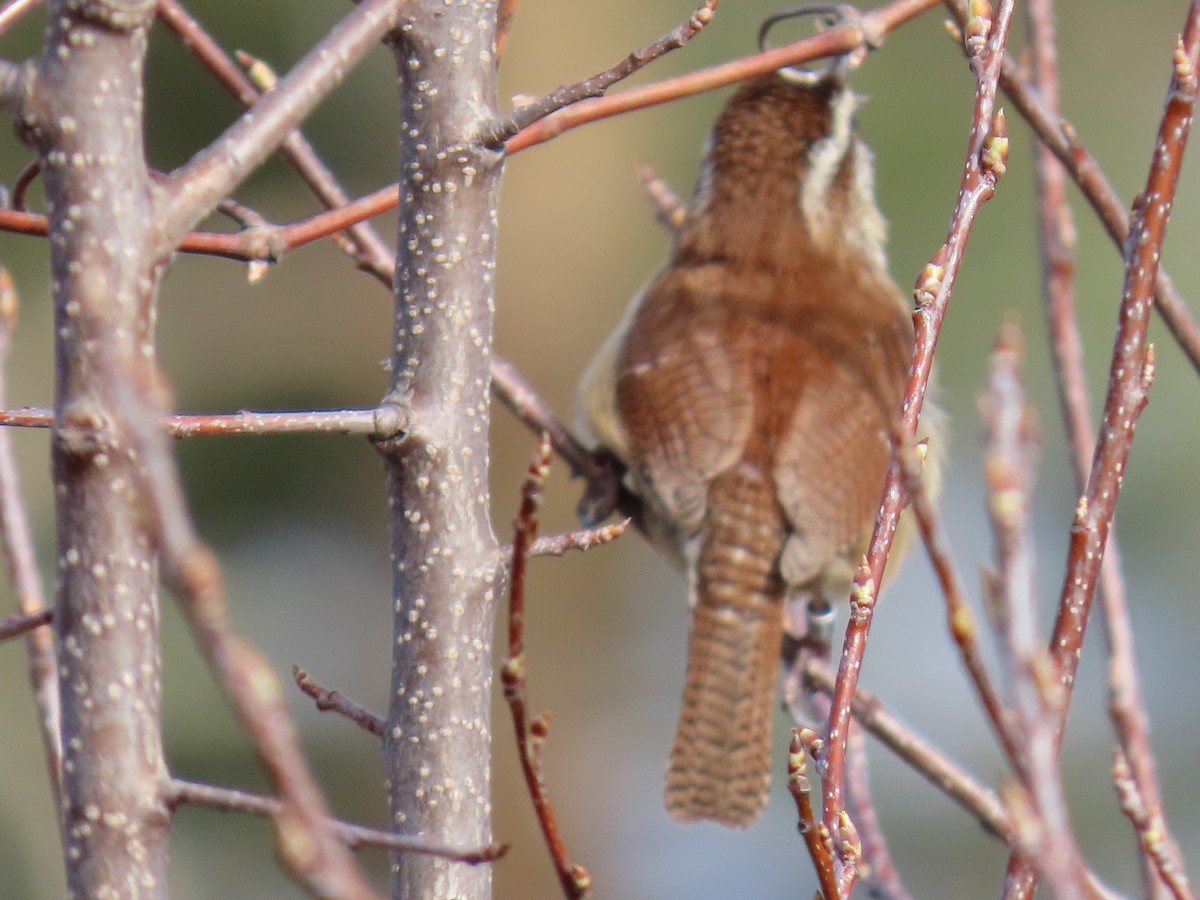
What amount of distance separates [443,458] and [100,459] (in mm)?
369

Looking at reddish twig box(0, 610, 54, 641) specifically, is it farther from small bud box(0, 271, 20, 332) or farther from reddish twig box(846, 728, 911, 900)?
reddish twig box(846, 728, 911, 900)

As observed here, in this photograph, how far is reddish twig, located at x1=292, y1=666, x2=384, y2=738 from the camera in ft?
4.08

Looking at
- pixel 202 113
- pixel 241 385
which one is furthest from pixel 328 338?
pixel 202 113

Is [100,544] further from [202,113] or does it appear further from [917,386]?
[202,113]

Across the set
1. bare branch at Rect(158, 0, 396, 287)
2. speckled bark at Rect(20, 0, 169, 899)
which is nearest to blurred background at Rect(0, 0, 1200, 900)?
bare branch at Rect(158, 0, 396, 287)

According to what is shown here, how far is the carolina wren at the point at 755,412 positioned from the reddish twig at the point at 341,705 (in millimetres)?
1407

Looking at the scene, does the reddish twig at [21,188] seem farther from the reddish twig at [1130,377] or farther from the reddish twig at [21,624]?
the reddish twig at [1130,377]

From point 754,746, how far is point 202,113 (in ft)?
14.5

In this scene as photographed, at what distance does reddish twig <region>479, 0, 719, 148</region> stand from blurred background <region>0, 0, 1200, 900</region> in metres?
4.29

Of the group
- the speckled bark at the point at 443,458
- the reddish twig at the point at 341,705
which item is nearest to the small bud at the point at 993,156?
the speckled bark at the point at 443,458

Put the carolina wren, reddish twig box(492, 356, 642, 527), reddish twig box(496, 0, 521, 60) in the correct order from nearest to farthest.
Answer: reddish twig box(496, 0, 521, 60) < the carolina wren < reddish twig box(492, 356, 642, 527)

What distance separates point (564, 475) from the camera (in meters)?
5.54

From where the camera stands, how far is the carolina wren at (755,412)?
2.68 metres

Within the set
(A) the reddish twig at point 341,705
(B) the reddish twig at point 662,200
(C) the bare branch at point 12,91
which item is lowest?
(A) the reddish twig at point 341,705
